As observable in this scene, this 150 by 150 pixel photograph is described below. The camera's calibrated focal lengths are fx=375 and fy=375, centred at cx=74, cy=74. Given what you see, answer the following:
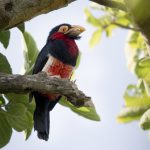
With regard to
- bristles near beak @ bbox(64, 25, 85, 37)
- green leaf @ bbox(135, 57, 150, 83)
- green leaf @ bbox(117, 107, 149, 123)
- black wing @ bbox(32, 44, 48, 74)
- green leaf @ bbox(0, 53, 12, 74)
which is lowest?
green leaf @ bbox(117, 107, 149, 123)

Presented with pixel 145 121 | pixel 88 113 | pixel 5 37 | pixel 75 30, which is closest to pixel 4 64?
pixel 5 37

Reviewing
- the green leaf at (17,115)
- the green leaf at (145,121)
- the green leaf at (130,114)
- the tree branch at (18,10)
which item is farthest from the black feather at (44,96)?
the green leaf at (145,121)

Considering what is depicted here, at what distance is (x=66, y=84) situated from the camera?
1394 mm

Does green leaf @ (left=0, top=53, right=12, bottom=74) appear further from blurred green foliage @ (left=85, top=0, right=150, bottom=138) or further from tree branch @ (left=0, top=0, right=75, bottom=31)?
blurred green foliage @ (left=85, top=0, right=150, bottom=138)

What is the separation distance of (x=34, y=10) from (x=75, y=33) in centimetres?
98

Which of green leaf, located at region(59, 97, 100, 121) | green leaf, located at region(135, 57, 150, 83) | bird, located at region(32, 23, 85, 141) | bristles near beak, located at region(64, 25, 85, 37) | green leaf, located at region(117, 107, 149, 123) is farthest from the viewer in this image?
bristles near beak, located at region(64, 25, 85, 37)

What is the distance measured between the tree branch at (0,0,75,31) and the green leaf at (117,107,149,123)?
68cm

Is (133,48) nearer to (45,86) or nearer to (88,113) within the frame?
(88,113)

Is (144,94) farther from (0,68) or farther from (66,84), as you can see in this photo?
(0,68)

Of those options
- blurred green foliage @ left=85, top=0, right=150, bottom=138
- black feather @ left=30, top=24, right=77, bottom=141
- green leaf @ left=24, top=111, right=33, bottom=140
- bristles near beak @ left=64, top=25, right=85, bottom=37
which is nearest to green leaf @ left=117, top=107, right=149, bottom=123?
blurred green foliage @ left=85, top=0, right=150, bottom=138

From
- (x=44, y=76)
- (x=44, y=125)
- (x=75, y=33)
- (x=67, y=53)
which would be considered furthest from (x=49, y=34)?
(x=44, y=76)

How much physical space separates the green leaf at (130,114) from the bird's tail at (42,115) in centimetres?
65

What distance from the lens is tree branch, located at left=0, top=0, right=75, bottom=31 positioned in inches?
69.7

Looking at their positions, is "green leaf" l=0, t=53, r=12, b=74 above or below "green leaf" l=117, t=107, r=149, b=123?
above
